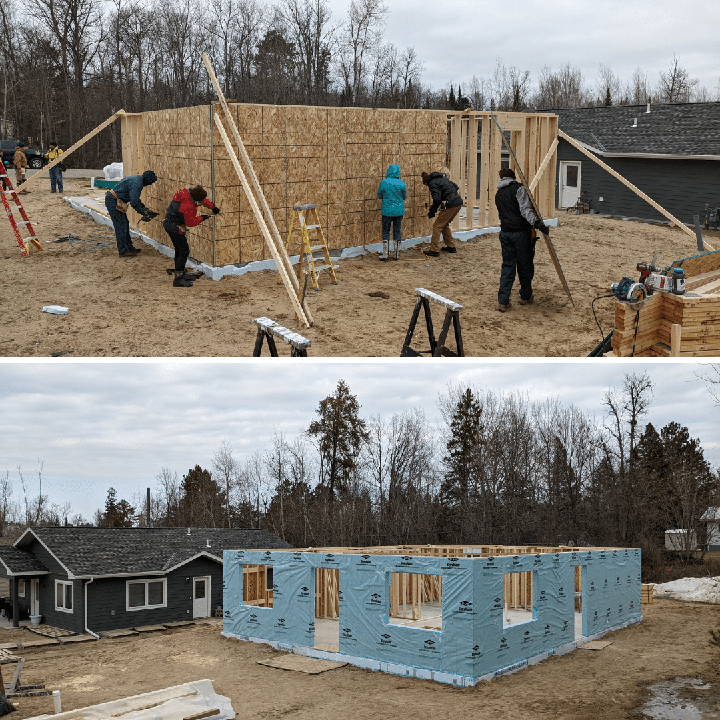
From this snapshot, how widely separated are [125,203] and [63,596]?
938cm

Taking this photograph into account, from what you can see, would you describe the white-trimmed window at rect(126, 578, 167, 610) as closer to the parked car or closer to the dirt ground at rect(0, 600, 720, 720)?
the dirt ground at rect(0, 600, 720, 720)

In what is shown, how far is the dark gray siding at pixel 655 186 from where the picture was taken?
23.6 metres

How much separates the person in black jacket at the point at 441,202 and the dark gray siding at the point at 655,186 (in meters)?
11.7

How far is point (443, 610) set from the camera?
10.3 m

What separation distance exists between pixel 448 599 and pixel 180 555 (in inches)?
392

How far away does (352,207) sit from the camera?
15.8 metres

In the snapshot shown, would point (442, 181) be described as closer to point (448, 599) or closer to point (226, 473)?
point (448, 599)

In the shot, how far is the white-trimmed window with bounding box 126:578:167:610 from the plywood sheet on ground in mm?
6465

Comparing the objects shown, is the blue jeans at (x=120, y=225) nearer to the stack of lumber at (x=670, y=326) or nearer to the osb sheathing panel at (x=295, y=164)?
the osb sheathing panel at (x=295, y=164)

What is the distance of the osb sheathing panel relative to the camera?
13.7 meters

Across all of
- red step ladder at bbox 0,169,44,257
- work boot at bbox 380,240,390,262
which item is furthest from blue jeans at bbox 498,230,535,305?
red step ladder at bbox 0,169,44,257

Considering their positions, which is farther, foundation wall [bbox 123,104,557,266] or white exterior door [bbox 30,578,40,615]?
white exterior door [bbox 30,578,40,615]

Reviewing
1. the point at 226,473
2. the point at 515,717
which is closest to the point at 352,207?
the point at 515,717

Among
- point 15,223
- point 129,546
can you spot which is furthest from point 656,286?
point 129,546
